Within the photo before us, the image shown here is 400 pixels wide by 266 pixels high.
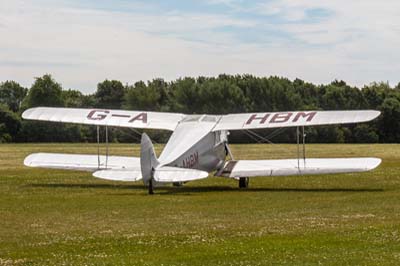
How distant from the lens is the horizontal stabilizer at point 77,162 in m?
26.9

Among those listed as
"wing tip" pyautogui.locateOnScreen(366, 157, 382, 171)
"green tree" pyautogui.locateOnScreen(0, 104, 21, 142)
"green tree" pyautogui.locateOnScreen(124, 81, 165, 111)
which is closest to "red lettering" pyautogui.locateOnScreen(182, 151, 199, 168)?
"wing tip" pyautogui.locateOnScreen(366, 157, 382, 171)

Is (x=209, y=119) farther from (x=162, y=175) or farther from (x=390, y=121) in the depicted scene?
(x=390, y=121)

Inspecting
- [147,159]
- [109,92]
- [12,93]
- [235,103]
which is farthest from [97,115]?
[12,93]

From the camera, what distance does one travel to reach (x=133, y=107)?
8400 centimetres

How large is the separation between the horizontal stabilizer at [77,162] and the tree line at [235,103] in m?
43.1

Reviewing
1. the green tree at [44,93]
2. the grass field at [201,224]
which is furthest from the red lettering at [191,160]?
the green tree at [44,93]

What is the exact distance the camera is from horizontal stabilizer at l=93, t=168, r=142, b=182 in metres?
21.8

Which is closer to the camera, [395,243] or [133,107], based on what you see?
[395,243]

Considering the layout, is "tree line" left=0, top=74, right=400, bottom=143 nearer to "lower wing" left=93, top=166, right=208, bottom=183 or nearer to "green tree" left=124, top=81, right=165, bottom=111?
"green tree" left=124, top=81, right=165, bottom=111

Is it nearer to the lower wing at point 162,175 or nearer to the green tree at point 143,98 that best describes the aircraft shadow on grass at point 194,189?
the lower wing at point 162,175

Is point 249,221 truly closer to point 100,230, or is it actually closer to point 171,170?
point 100,230

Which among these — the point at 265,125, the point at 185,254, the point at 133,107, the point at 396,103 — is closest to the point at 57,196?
the point at 265,125

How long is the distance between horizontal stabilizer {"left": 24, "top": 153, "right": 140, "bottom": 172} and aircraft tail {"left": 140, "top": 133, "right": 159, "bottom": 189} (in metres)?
4.42

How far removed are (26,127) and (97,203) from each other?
6557cm
